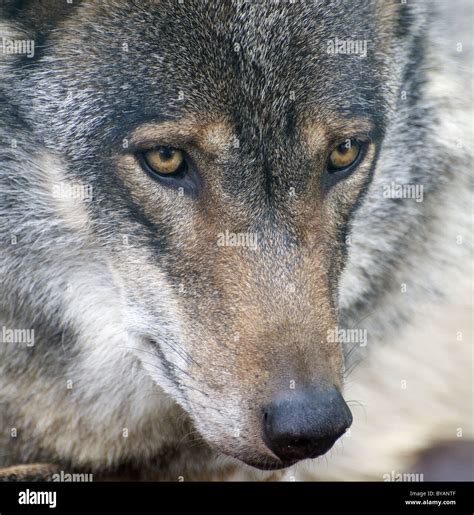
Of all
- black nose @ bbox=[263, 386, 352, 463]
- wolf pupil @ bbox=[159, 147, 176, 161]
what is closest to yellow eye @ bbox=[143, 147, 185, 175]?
wolf pupil @ bbox=[159, 147, 176, 161]

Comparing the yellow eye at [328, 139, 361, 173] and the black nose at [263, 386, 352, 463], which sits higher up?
the yellow eye at [328, 139, 361, 173]

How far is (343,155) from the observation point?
353 cm

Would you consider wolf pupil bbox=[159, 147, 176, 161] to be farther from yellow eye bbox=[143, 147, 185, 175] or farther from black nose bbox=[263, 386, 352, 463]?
black nose bbox=[263, 386, 352, 463]

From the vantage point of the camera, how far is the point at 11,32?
3.45 meters

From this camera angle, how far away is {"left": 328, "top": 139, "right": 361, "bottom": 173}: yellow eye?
3.51m

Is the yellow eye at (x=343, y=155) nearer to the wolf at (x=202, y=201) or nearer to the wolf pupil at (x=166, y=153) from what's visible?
the wolf at (x=202, y=201)

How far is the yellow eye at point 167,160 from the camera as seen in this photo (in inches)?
130

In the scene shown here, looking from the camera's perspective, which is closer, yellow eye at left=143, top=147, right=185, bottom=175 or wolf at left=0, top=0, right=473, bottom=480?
wolf at left=0, top=0, right=473, bottom=480

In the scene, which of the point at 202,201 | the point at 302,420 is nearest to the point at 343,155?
the point at 202,201

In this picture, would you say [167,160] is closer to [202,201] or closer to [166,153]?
[166,153]

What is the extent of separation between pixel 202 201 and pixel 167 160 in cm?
19

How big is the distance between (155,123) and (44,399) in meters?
1.42
